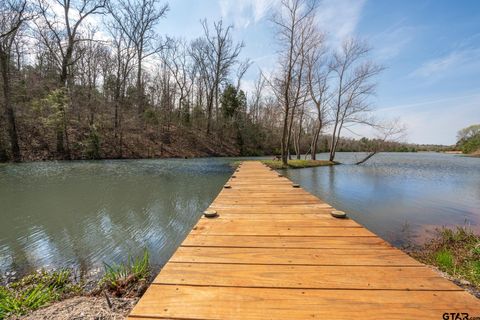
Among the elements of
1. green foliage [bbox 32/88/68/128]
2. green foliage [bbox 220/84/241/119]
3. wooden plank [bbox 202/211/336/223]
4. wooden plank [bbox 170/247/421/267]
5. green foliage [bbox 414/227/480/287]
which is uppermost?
green foliage [bbox 220/84/241/119]

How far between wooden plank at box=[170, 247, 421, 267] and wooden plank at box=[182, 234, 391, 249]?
0.08 metres

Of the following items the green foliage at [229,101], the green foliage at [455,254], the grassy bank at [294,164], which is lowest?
the green foliage at [455,254]

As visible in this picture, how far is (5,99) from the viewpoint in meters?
15.4

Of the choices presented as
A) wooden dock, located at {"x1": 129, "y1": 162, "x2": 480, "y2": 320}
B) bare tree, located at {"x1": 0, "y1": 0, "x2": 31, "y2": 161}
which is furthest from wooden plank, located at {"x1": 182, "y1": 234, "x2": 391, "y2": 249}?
bare tree, located at {"x1": 0, "y1": 0, "x2": 31, "y2": 161}

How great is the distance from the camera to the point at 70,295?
2271 millimetres

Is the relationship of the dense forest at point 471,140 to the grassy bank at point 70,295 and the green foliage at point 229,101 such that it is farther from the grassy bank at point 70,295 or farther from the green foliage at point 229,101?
the grassy bank at point 70,295

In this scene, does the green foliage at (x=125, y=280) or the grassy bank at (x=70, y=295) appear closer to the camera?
the grassy bank at (x=70, y=295)

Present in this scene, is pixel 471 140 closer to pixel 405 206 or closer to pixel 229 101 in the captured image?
pixel 229 101

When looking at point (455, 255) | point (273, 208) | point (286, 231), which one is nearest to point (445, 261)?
point (455, 255)

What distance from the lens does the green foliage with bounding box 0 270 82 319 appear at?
6.44 ft

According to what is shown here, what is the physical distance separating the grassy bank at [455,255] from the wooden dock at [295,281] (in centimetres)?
167

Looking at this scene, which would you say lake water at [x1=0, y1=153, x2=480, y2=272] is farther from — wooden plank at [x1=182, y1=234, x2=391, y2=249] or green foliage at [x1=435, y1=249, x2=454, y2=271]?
wooden plank at [x1=182, y1=234, x2=391, y2=249]

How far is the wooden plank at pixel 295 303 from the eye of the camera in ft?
3.80

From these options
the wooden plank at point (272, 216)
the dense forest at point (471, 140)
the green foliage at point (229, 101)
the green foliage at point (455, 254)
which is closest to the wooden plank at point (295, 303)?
the wooden plank at point (272, 216)
